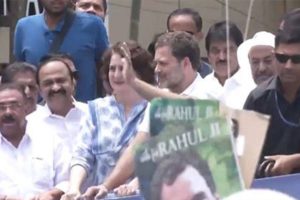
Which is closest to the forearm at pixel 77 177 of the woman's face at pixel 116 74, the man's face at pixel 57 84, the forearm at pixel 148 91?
the woman's face at pixel 116 74

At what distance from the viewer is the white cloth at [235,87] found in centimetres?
530

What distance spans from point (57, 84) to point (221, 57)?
3.58ft

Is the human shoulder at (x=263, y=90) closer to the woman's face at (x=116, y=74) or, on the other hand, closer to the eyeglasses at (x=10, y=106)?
the woman's face at (x=116, y=74)

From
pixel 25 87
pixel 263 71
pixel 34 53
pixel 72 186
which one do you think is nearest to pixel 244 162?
pixel 72 186

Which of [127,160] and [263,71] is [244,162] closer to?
[127,160]

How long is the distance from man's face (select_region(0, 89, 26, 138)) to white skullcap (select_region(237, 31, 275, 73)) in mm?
1397

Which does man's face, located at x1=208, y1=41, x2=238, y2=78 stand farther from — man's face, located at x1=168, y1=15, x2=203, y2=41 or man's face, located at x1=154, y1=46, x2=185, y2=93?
man's face, located at x1=154, y1=46, x2=185, y2=93

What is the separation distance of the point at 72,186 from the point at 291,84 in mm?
1157

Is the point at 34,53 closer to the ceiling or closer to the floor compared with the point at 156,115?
closer to the floor

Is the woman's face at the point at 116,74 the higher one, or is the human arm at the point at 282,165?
the woman's face at the point at 116,74

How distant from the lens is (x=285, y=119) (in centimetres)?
418

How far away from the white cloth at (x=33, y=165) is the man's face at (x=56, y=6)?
1123mm

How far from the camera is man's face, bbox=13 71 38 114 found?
579 centimetres

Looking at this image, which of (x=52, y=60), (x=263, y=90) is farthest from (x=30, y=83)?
(x=263, y=90)
